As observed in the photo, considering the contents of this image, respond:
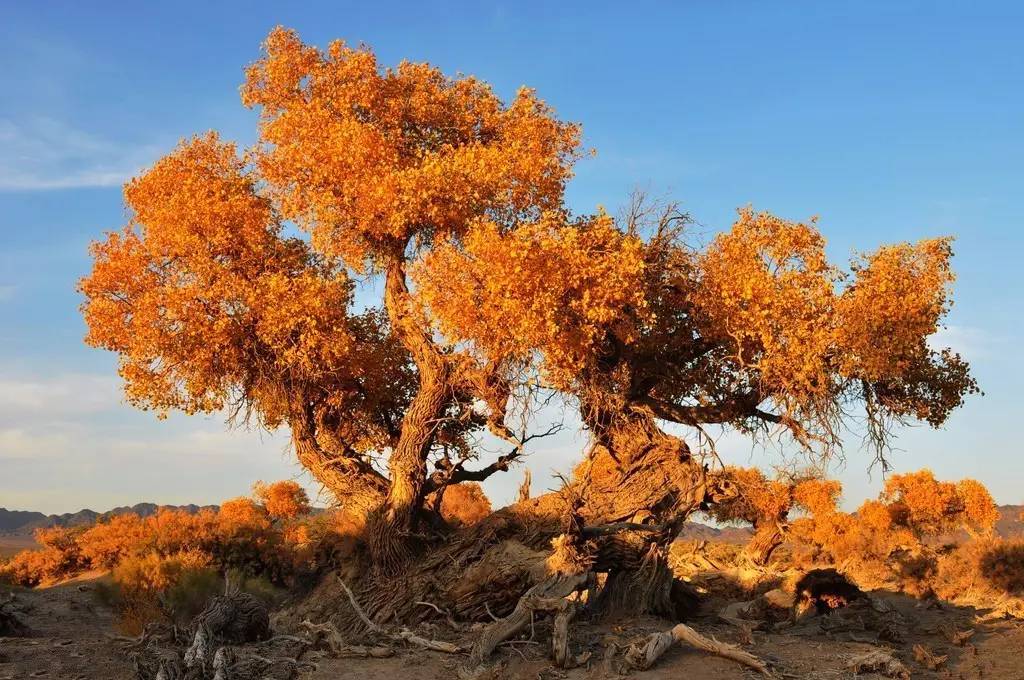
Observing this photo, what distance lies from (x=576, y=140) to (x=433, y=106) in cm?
371

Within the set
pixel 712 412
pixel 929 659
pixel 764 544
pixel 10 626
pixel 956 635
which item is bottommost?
pixel 929 659

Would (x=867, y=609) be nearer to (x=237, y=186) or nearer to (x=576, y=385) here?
(x=576, y=385)

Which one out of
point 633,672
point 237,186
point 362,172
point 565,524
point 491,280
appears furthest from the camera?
point 237,186

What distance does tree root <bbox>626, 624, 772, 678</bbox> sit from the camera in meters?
13.6

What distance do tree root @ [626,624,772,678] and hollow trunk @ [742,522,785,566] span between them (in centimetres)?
1454

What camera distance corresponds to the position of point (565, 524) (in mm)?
18312

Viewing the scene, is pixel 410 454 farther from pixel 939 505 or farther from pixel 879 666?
pixel 939 505

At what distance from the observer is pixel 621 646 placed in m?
14.6

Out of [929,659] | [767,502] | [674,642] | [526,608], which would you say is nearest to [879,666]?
[929,659]

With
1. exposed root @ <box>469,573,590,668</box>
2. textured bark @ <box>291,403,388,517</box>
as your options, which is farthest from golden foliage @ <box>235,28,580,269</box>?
exposed root @ <box>469,573,590,668</box>

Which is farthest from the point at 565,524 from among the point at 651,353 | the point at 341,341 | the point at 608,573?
the point at 341,341

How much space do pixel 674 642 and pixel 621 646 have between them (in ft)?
2.96

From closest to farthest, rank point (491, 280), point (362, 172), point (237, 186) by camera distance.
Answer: point (491, 280) → point (362, 172) → point (237, 186)

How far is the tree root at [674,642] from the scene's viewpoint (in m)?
13.6
